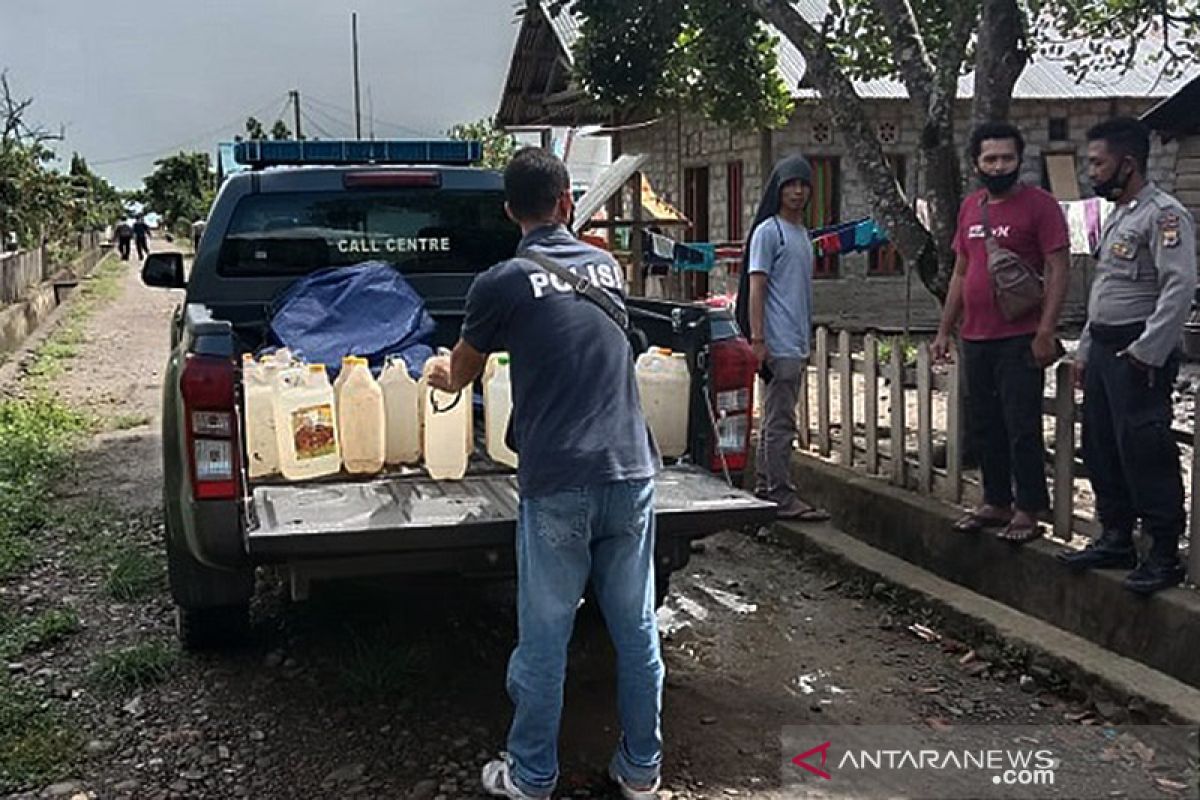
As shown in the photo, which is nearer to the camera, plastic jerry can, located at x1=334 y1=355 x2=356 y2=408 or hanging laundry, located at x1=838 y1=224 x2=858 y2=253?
plastic jerry can, located at x1=334 y1=355 x2=356 y2=408

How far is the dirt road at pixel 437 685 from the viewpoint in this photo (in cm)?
395

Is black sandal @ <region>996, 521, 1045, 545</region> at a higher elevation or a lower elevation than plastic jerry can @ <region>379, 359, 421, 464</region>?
lower

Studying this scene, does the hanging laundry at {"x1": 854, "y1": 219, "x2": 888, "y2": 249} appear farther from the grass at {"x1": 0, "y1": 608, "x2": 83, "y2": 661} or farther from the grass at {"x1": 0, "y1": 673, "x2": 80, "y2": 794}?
the grass at {"x1": 0, "y1": 673, "x2": 80, "y2": 794}

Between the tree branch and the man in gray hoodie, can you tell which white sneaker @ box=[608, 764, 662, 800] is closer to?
the man in gray hoodie

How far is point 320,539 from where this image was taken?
12.0 feet

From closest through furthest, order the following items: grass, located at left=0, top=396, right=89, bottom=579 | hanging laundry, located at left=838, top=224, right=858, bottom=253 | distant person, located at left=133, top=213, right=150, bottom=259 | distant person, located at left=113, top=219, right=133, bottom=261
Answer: grass, located at left=0, top=396, right=89, bottom=579, hanging laundry, located at left=838, top=224, right=858, bottom=253, distant person, located at left=133, top=213, right=150, bottom=259, distant person, located at left=113, top=219, right=133, bottom=261

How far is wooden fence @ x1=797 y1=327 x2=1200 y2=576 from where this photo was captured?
520cm

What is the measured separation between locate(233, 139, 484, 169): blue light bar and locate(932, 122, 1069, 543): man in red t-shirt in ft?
7.83

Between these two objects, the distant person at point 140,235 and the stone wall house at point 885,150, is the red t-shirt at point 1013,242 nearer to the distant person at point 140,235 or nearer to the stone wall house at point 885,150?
the stone wall house at point 885,150

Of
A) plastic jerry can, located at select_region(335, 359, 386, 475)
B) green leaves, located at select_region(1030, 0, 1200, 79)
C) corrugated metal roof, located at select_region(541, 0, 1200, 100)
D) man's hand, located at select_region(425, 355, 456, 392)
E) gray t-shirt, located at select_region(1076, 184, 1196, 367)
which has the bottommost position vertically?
plastic jerry can, located at select_region(335, 359, 386, 475)

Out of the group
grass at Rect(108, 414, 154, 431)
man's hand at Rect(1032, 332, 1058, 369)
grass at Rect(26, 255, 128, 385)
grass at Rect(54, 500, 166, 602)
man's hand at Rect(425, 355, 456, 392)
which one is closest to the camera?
man's hand at Rect(425, 355, 456, 392)

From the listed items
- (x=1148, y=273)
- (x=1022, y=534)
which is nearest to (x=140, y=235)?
(x=1022, y=534)

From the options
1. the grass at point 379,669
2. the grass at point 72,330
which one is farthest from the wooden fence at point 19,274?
the grass at point 379,669

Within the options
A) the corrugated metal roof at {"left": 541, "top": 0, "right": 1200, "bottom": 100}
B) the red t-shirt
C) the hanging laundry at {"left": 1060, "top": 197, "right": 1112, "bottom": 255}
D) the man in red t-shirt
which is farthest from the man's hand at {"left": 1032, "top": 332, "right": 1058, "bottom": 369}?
the corrugated metal roof at {"left": 541, "top": 0, "right": 1200, "bottom": 100}
